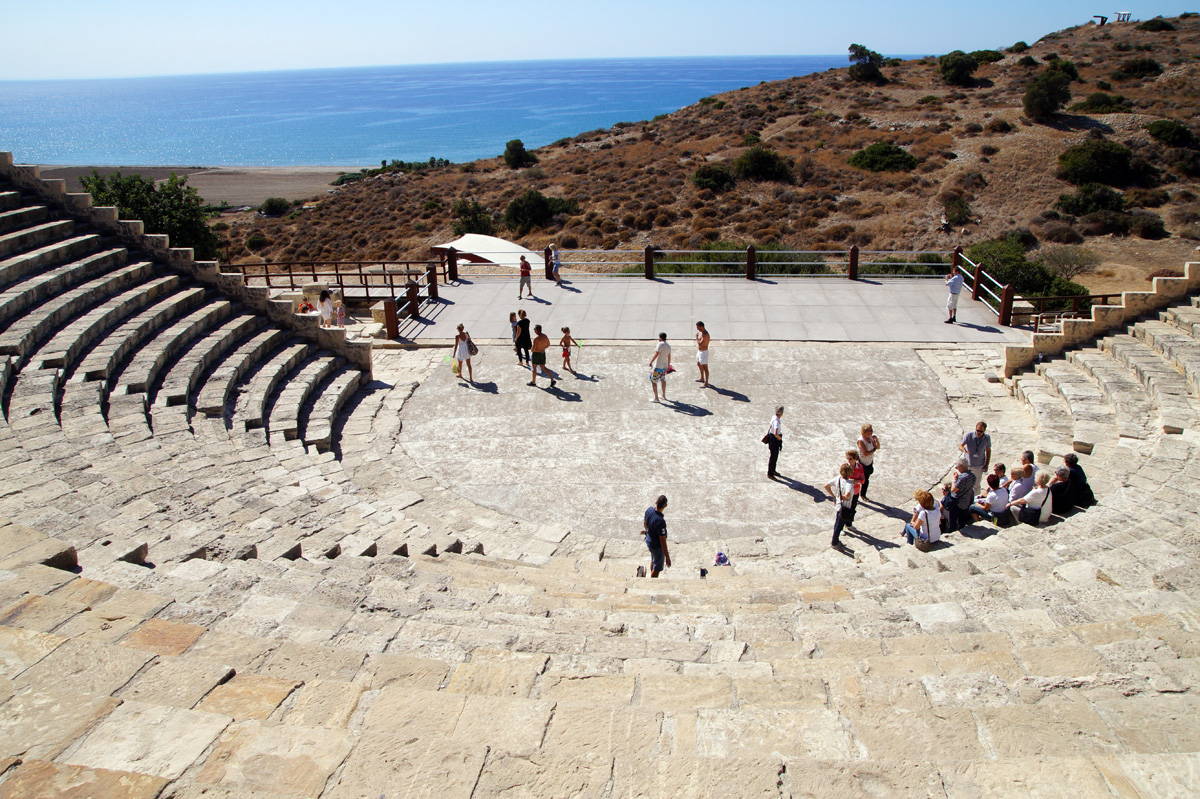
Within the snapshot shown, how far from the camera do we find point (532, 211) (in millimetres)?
46750

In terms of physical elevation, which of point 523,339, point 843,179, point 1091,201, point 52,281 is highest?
point 843,179

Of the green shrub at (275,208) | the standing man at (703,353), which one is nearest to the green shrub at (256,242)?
the green shrub at (275,208)

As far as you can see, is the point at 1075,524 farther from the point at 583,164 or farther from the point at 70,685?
the point at 583,164

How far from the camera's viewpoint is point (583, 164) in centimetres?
6162

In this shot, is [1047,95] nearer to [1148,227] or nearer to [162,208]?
[1148,227]

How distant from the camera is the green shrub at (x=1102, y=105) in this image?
51406 mm

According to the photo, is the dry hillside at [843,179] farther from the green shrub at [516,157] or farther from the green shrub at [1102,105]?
the green shrub at [516,157]

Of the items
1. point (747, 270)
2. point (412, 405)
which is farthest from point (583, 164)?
point (412, 405)

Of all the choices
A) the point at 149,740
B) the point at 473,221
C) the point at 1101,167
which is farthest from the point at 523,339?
the point at 1101,167

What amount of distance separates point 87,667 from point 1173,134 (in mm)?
58119

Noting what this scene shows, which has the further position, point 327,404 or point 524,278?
point 524,278

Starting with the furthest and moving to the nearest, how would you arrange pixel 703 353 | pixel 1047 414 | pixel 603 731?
1. pixel 703 353
2. pixel 1047 414
3. pixel 603 731

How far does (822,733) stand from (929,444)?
9141mm

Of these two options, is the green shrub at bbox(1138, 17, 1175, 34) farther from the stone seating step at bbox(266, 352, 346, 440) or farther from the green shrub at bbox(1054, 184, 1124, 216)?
the stone seating step at bbox(266, 352, 346, 440)
